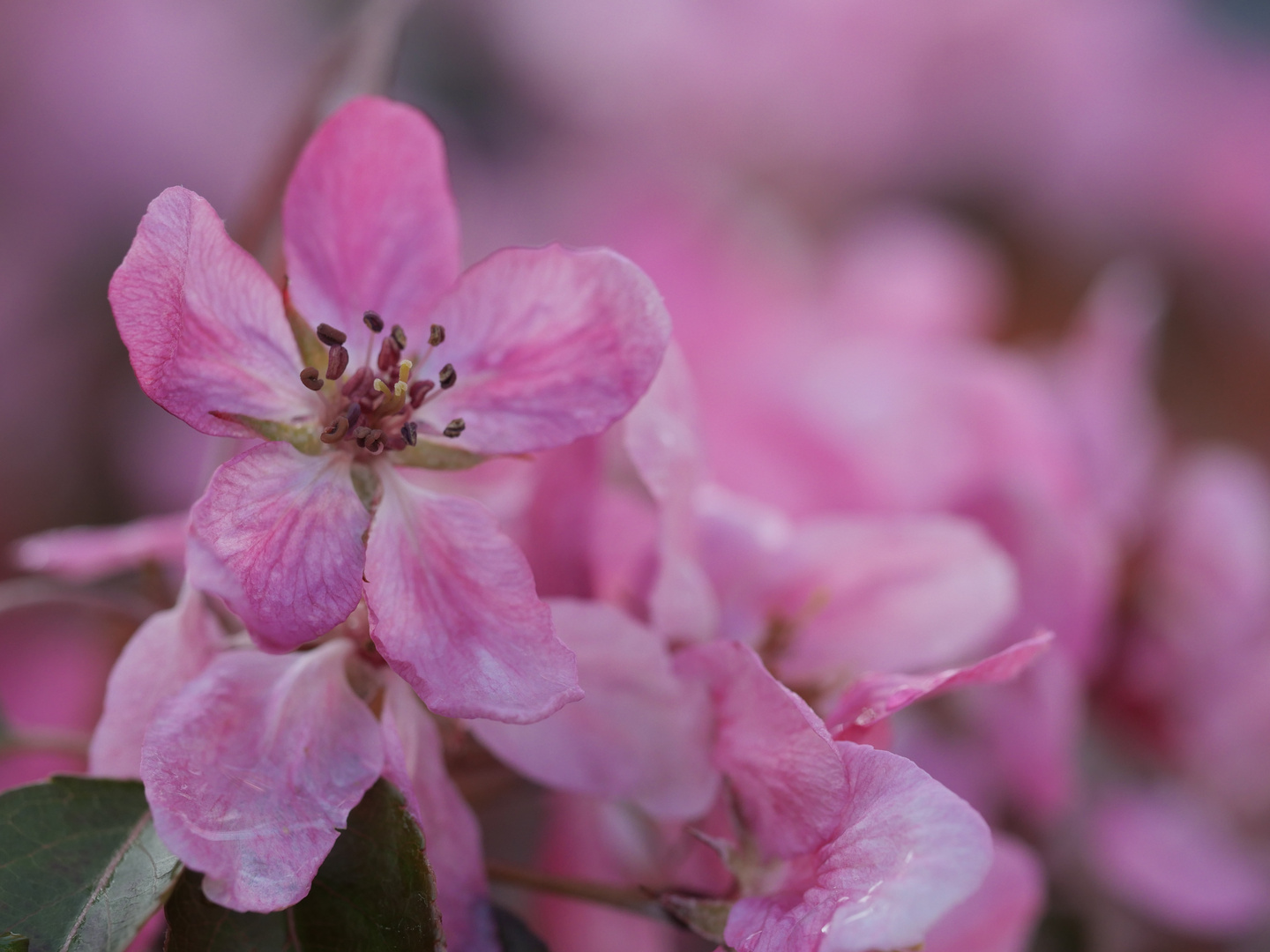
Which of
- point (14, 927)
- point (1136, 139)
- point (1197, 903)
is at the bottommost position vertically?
point (1197, 903)

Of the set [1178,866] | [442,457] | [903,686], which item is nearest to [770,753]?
[903,686]

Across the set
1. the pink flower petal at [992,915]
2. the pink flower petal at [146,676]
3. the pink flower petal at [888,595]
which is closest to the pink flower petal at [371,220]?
the pink flower petal at [146,676]

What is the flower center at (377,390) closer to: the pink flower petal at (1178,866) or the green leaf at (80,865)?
the green leaf at (80,865)

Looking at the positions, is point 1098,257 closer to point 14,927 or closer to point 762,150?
point 762,150

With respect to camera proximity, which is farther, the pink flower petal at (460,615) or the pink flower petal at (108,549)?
the pink flower petal at (108,549)

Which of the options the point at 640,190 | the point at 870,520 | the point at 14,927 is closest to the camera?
the point at 14,927

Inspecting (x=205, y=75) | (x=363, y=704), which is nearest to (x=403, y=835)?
(x=363, y=704)

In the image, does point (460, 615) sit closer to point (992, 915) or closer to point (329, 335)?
point (329, 335)
